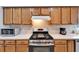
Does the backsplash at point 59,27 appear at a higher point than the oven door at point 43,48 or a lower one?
higher

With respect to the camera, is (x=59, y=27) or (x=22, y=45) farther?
(x=59, y=27)

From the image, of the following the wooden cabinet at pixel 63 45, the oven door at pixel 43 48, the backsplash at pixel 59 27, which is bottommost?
the oven door at pixel 43 48

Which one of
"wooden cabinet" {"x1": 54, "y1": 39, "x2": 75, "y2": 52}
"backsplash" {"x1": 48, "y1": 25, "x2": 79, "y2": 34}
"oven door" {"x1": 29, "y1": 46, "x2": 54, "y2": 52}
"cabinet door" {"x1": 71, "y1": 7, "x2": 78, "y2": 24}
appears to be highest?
"cabinet door" {"x1": 71, "y1": 7, "x2": 78, "y2": 24}

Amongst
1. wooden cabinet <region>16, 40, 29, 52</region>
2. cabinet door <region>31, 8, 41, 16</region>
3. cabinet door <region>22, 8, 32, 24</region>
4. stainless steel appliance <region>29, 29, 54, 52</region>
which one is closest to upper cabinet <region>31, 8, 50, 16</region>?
cabinet door <region>31, 8, 41, 16</region>

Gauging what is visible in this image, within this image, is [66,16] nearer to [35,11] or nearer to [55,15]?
[55,15]

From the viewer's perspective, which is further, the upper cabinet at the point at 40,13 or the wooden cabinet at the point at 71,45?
the upper cabinet at the point at 40,13

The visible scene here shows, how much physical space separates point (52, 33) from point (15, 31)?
4.07 feet

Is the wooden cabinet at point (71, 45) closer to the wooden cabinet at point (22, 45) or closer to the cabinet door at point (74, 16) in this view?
the cabinet door at point (74, 16)

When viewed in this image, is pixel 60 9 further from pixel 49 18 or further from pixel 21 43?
pixel 21 43

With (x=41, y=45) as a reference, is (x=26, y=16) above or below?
above

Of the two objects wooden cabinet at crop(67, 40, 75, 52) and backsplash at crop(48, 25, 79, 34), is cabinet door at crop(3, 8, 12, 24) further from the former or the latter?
wooden cabinet at crop(67, 40, 75, 52)

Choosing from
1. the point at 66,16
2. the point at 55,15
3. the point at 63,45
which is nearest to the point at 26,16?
the point at 55,15

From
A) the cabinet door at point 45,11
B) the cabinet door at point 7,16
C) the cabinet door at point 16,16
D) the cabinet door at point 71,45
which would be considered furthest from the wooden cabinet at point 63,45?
the cabinet door at point 7,16
